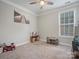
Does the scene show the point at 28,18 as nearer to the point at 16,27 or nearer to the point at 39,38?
the point at 16,27

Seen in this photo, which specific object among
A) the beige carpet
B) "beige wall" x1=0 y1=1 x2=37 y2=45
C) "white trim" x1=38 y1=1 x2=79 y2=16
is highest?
"white trim" x1=38 y1=1 x2=79 y2=16

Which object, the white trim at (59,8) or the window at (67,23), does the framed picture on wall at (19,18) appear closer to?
the white trim at (59,8)

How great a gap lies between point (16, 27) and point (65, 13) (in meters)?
3.32

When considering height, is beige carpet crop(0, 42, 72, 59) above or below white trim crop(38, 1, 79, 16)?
below

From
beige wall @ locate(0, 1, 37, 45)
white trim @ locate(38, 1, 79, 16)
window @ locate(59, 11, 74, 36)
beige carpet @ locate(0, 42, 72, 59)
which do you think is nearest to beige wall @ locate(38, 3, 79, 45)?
white trim @ locate(38, 1, 79, 16)

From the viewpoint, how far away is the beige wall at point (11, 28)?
445 centimetres

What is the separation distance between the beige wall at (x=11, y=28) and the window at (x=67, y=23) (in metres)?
2.45

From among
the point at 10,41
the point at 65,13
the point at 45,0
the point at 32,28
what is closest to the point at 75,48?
the point at 45,0

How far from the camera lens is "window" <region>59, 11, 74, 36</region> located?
5.38 metres

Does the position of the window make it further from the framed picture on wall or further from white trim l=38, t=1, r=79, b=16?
the framed picture on wall

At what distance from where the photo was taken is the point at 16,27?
5.27 metres

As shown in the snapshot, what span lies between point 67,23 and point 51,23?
1246 millimetres

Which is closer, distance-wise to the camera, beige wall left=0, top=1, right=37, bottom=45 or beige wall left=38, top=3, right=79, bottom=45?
beige wall left=0, top=1, right=37, bottom=45

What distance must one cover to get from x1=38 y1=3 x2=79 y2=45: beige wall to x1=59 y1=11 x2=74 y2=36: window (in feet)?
0.91
